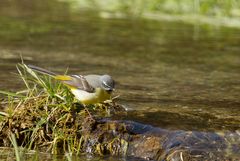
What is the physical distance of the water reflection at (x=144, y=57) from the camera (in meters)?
7.94

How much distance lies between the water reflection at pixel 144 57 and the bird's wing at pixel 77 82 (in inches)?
29.8

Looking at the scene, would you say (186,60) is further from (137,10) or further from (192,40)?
(137,10)

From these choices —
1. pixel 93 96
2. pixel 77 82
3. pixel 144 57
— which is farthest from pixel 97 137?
pixel 144 57

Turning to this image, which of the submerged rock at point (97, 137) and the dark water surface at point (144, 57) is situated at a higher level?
the submerged rock at point (97, 137)

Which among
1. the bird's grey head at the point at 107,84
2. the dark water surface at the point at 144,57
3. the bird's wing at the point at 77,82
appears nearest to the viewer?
the bird's grey head at the point at 107,84

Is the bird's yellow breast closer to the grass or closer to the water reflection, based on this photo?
the grass

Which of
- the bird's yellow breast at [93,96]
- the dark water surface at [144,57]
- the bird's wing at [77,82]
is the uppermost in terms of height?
the bird's wing at [77,82]

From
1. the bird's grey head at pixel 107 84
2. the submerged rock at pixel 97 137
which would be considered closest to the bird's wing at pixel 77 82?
the bird's grey head at pixel 107 84

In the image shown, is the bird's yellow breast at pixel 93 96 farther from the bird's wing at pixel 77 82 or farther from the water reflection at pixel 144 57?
the water reflection at pixel 144 57

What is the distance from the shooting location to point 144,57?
39.6 ft

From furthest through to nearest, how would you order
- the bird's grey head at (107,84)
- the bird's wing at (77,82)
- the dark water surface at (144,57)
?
the dark water surface at (144,57) < the bird's wing at (77,82) < the bird's grey head at (107,84)

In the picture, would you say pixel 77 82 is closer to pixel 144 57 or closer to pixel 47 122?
Result: pixel 47 122

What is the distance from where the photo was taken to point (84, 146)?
22.1 ft

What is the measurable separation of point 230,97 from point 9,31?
6.14 meters
